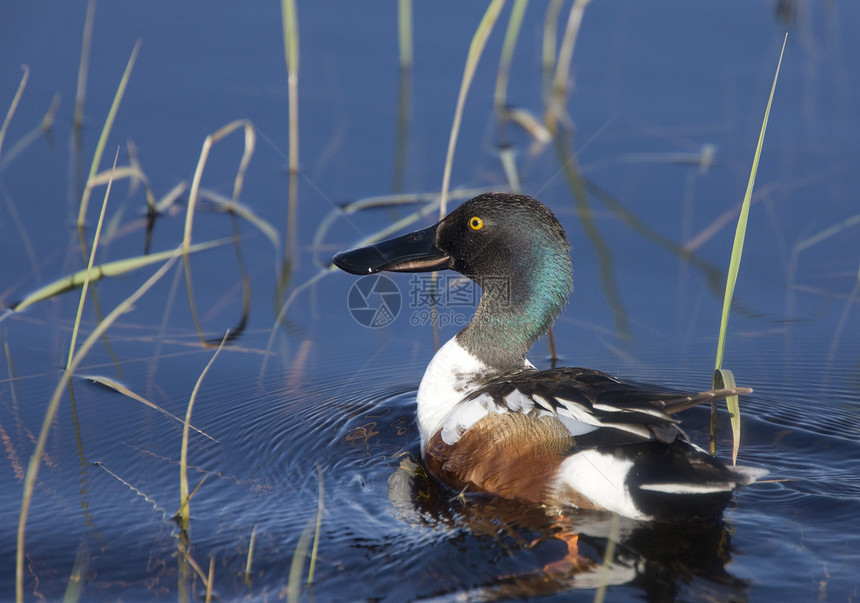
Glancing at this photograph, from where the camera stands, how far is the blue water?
11.7ft

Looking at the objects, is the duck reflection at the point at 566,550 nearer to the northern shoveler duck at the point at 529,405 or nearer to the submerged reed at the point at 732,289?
the northern shoveler duck at the point at 529,405

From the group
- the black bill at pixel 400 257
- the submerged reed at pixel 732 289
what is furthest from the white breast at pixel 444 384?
the submerged reed at pixel 732 289

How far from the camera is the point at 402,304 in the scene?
586cm

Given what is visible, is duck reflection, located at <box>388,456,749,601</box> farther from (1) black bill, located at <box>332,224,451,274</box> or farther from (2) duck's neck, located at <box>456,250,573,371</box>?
(1) black bill, located at <box>332,224,451,274</box>

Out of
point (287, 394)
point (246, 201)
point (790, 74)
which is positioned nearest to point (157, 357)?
point (287, 394)

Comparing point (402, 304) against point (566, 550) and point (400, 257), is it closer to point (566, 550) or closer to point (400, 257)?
point (400, 257)

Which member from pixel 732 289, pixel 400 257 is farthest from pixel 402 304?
pixel 732 289

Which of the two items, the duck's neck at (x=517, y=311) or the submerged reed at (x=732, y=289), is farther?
the duck's neck at (x=517, y=311)

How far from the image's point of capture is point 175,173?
6758 millimetres

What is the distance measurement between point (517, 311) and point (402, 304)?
132cm

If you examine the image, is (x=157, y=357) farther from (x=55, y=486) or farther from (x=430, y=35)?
(x=430, y=35)

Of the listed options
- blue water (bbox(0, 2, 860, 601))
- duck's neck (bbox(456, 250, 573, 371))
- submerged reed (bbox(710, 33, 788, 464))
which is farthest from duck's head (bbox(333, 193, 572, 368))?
submerged reed (bbox(710, 33, 788, 464))

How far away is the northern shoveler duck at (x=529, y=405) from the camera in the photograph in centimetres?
369

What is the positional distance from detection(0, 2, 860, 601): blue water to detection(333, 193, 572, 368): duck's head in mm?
639
